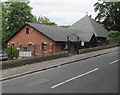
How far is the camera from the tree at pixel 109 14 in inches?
1848

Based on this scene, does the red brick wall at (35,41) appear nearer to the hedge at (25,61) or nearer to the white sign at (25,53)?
the white sign at (25,53)

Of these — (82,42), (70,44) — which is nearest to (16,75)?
(70,44)

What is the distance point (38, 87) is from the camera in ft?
31.4

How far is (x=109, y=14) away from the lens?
4781 centimetres

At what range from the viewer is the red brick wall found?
3058 cm

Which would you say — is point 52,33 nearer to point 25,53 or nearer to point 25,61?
point 25,53

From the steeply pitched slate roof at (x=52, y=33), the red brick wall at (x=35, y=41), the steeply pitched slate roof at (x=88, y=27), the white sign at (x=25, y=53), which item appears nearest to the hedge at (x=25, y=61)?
the red brick wall at (x=35, y=41)

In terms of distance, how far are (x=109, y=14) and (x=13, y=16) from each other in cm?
2512

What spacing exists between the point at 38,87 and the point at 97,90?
2.98 m

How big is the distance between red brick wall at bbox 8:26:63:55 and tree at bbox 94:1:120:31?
74.3 feet

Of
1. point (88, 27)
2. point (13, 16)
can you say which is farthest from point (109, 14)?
point (13, 16)

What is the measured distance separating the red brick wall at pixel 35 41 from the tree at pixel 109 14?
22.6 meters

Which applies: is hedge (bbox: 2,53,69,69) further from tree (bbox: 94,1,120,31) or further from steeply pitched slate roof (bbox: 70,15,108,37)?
tree (bbox: 94,1,120,31)

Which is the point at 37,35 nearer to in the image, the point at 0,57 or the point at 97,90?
the point at 0,57
